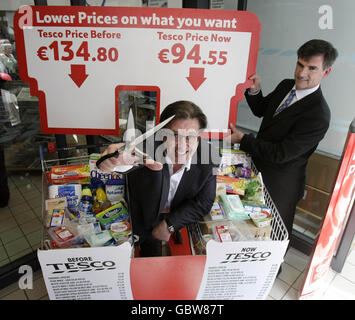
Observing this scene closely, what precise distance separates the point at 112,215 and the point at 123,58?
0.87m

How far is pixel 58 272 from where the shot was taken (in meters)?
1.18

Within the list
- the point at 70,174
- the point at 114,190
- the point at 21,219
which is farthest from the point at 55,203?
the point at 21,219

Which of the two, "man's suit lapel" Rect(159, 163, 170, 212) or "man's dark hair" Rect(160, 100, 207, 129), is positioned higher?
"man's dark hair" Rect(160, 100, 207, 129)

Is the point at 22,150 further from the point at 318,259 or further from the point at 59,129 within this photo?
the point at 318,259

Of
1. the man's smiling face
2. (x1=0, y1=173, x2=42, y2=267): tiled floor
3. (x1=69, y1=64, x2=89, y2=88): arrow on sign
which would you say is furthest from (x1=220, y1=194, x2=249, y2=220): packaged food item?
(x1=0, y1=173, x2=42, y2=267): tiled floor

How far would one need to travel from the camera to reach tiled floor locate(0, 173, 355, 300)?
226cm

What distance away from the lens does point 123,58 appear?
62.1 inches

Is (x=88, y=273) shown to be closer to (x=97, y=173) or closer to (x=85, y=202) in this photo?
(x=85, y=202)

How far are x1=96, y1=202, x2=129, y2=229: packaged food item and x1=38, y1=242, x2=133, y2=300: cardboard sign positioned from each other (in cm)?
27

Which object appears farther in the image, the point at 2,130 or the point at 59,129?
the point at 2,130

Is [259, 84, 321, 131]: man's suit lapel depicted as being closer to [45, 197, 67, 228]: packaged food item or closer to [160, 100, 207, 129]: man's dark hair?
[160, 100, 207, 129]: man's dark hair
